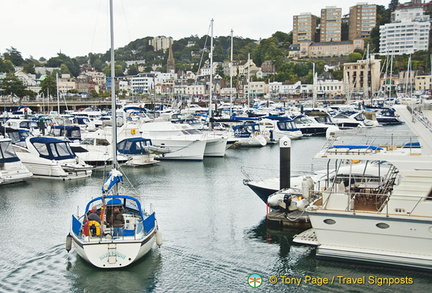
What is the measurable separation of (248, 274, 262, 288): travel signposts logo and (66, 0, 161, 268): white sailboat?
133 inches

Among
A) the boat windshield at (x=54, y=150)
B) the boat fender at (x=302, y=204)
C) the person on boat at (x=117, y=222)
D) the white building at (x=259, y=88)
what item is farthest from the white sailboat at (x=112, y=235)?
the white building at (x=259, y=88)

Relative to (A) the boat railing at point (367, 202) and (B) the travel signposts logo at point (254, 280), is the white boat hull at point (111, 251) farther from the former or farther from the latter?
(A) the boat railing at point (367, 202)

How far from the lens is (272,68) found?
610ft

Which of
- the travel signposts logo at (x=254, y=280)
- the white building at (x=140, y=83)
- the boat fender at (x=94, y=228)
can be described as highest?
the white building at (x=140, y=83)

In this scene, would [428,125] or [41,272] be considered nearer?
[41,272]

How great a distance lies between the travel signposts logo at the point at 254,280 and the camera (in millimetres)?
14387

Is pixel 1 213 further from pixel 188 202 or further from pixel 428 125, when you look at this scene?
pixel 428 125

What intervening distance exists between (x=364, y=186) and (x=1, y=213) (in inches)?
645

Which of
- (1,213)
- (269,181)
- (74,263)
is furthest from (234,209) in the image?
(1,213)

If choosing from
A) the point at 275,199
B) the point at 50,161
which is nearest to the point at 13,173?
the point at 50,161

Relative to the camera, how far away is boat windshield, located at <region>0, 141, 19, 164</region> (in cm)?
2891

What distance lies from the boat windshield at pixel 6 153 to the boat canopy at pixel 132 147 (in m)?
8.48

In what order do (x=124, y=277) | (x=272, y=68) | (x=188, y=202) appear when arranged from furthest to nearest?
(x=272, y=68) → (x=188, y=202) → (x=124, y=277)

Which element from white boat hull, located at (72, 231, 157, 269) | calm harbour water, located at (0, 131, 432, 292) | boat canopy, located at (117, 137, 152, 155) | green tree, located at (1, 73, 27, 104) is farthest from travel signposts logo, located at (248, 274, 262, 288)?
green tree, located at (1, 73, 27, 104)
